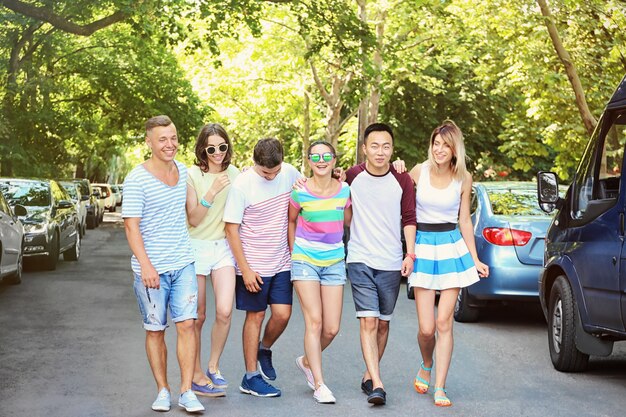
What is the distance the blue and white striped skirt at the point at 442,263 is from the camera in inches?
280

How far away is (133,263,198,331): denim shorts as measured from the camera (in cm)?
657

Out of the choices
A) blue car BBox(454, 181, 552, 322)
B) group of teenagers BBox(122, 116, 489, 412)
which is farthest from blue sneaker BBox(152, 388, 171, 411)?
blue car BBox(454, 181, 552, 322)

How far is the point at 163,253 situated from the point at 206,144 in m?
0.87

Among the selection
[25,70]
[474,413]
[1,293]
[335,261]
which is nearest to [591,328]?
[474,413]

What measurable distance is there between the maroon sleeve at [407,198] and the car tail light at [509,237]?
12.7ft

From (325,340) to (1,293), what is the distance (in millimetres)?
7705

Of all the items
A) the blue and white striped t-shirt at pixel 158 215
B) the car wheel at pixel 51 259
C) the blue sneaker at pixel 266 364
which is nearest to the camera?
the blue and white striped t-shirt at pixel 158 215

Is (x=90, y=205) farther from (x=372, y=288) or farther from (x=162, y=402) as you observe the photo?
(x=162, y=402)

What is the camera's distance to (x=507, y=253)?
1077 cm

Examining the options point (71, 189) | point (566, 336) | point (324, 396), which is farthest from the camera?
point (71, 189)

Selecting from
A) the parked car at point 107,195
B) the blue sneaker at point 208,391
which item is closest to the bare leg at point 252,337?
the blue sneaker at point 208,391

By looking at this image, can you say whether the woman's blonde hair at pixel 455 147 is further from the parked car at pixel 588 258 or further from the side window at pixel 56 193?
the side window at pixel 56 193

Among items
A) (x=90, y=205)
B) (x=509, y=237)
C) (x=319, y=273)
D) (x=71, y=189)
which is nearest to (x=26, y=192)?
(x=509, y=237)

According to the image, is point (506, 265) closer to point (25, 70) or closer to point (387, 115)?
point (25, 70)
